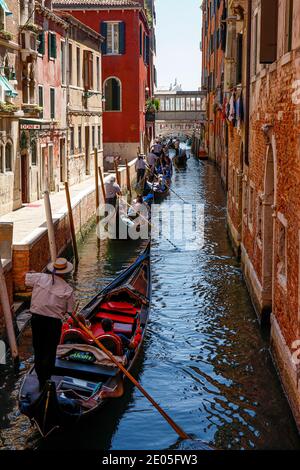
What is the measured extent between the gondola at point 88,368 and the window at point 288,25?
3.33 meters

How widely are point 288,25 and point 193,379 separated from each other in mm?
3768

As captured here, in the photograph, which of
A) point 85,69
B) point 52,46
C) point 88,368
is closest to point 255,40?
point 88,368

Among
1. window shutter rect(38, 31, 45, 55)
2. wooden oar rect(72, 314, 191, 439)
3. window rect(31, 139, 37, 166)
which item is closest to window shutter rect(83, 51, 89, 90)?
window shutter rect(38, 31, 45, 55)

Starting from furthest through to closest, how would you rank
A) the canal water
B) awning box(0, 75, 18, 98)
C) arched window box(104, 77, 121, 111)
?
arched window box(104, 77, 121, 111), awning box(0, 75, 18, 98), the canal water

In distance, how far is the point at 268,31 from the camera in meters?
8.03

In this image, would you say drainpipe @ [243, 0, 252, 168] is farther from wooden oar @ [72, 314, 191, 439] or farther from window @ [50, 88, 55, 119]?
window @ [50, 88, 55, 119]

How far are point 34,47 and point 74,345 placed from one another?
11085 mm

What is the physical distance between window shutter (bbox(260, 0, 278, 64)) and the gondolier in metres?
3.52

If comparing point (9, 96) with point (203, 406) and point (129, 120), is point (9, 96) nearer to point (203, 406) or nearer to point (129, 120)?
point (203, 406)

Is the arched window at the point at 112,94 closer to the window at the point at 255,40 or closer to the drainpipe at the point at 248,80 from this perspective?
the drainpipe at the point at 248,80

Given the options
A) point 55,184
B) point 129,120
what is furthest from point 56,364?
point 129,120

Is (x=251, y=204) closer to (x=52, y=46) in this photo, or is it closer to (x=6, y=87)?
(x=6, y=87)

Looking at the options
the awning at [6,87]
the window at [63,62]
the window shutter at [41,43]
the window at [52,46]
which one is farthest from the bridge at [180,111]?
the awning at [6,87]

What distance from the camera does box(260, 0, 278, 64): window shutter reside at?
7992 millimetres
